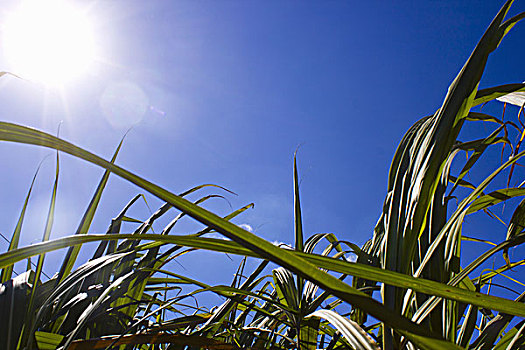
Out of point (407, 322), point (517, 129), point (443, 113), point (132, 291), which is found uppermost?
point (517, 129)

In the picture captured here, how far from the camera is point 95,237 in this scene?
299mm

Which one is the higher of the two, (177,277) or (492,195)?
(492,195)

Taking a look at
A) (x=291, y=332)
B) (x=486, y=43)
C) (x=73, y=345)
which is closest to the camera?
(x=486, y=43)

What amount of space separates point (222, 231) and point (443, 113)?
281 mm

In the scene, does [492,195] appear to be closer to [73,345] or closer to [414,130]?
[414,130]

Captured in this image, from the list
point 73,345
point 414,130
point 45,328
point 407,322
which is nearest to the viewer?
point 407,322

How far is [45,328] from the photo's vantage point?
0.60 meters

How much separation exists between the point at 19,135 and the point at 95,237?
3.5 inches

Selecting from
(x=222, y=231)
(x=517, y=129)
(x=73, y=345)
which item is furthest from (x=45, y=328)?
(x=517, y=129)

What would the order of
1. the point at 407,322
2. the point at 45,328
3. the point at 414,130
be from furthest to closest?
the point at 414,130 < the point at 45,328 < the point at 407,322

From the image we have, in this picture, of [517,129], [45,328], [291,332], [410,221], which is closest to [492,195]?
[517,129]

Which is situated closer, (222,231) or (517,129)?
(222,231)

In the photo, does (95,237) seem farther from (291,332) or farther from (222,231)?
(291,332)

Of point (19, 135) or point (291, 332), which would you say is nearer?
point (19, 135)
